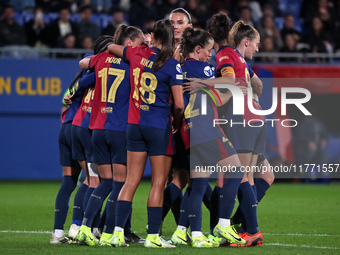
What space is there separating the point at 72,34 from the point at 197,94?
9210 millimetres

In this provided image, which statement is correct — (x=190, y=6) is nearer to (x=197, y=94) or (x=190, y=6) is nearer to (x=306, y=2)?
(x=306, y=2)

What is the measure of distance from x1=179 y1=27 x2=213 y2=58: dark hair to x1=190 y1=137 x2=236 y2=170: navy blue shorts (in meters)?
0.93

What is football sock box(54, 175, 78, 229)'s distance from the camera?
686cm

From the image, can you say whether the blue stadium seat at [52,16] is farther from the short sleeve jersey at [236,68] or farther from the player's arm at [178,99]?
the player's arm at [178,99]

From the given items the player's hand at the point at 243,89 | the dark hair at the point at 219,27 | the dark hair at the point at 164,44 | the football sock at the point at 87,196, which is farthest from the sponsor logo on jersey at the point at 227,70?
the football sock at the point at 87,196

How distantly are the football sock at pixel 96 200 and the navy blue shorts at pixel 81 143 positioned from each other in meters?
0.36

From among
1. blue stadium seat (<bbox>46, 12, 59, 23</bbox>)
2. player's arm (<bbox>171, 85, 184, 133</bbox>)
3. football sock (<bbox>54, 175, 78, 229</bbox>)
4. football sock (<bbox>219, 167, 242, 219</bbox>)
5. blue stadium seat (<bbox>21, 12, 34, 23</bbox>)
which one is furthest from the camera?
blue stadium seat (<bbox>46, 12, 59, 23</bbox>)

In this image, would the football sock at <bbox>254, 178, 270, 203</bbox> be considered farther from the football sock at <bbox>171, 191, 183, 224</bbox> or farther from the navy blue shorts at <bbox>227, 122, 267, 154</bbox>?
the football sock at <bbox>171, 191, 183, 224</bbox>

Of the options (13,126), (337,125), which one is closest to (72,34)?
(13,126)

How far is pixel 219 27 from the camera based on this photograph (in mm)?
6855

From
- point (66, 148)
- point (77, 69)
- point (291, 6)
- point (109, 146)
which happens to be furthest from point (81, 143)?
point (291, 6)

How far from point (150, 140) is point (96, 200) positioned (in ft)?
2.79

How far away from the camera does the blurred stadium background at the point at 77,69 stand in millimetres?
14891

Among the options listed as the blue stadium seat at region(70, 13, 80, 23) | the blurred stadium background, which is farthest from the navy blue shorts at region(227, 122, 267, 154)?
the blue stadium seat at region(70, 13, 80, 23)
